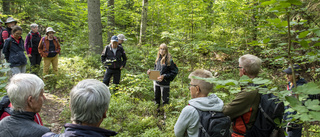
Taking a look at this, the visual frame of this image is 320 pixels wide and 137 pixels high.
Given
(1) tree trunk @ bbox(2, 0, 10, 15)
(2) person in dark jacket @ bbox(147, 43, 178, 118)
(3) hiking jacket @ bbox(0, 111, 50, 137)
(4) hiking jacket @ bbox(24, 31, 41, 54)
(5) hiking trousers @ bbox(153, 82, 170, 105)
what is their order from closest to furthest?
(3) hiking jacket @ bbox(0, 111, 50, 137) → (2) person in dark jacket @ bbox(147, 43, 178, 118) → (5) hiking trousers @ bbox(153, 82, 170, 105) → (4) hiking jacket @ bbox(24, 31, 41, 54) → (1) tree trunk @ bbox(2, 0, 10, 15)

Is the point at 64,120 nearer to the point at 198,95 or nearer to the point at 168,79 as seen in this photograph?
the point at 168,79

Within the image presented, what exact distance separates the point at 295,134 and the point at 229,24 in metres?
7.17

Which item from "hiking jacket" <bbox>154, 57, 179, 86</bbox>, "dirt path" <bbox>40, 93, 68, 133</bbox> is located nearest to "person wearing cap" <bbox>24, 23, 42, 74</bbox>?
"dirt path" <bbox>40, 93, 68, 133</bbox>

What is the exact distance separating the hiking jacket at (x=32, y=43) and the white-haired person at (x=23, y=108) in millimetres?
6248

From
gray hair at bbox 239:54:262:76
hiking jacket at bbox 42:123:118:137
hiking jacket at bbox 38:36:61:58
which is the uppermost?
hiking jacket at bbox 38:36:61:58

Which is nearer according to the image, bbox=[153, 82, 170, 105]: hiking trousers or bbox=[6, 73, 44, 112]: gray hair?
bbox=[6, 73, 44, 112]: gray hair

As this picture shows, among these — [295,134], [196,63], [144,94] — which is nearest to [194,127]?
[295,134]

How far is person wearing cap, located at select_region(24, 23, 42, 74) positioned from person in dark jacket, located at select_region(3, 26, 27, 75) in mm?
1066

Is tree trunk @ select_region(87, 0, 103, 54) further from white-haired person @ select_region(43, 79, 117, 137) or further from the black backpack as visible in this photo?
white-haired person @ select_region(43, 79, 117, 137)

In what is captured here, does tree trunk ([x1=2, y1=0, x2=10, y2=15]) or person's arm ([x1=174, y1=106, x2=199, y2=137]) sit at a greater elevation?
tree trunk ([x1=2, y1=0, x2=10, y2=15])

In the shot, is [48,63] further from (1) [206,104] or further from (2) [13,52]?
(1) [206,104]

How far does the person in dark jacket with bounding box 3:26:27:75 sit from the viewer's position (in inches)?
228

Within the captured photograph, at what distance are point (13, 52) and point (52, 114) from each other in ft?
7.86

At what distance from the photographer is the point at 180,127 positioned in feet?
7.75
